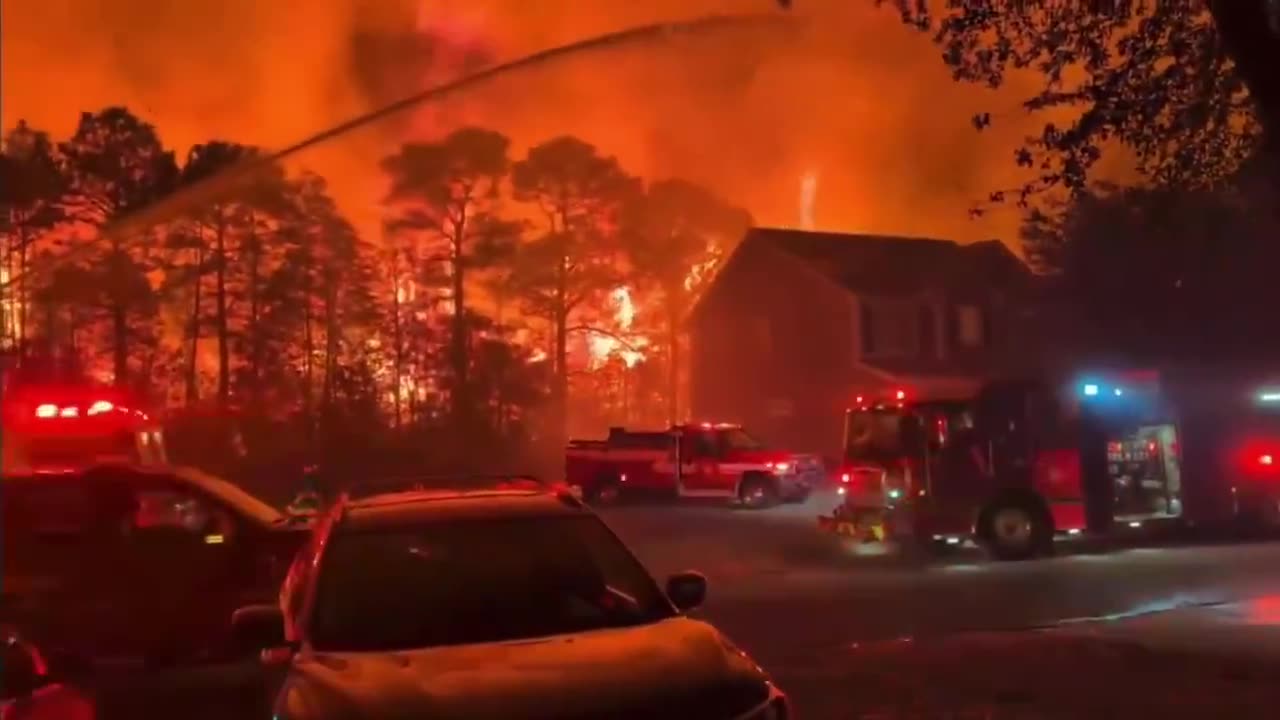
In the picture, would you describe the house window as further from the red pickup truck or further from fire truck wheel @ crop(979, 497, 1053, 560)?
fire truck wheel @ crop(979, 497, 1053, 560)

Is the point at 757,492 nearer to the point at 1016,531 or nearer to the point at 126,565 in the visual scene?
the point at 1016,531

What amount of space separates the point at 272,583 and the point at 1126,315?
2748 centimetres

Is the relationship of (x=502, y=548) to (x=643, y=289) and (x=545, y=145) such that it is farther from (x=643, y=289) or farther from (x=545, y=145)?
(x=643, y=289)

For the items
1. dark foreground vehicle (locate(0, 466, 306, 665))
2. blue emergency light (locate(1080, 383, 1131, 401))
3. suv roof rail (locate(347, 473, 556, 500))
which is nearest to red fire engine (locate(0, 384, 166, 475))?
dark foreground vehicle (locate(0, 466, 306, 665))

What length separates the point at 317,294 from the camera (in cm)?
3709

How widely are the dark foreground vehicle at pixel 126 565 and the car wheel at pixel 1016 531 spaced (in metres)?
10.4

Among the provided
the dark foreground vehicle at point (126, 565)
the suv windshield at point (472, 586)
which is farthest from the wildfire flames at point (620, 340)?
the suv windshield at point (472, 586)

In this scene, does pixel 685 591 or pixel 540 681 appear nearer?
pixel 540 681

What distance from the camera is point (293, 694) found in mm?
4930

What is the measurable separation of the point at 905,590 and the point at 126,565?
8298 mm

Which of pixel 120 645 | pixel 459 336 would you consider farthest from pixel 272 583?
pixel 459 336

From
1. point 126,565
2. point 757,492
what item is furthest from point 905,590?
point 757,492

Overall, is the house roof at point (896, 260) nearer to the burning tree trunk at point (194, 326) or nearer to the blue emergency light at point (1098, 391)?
the burning tree trunk at point (194, 326)

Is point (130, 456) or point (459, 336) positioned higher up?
point (459, 336)
